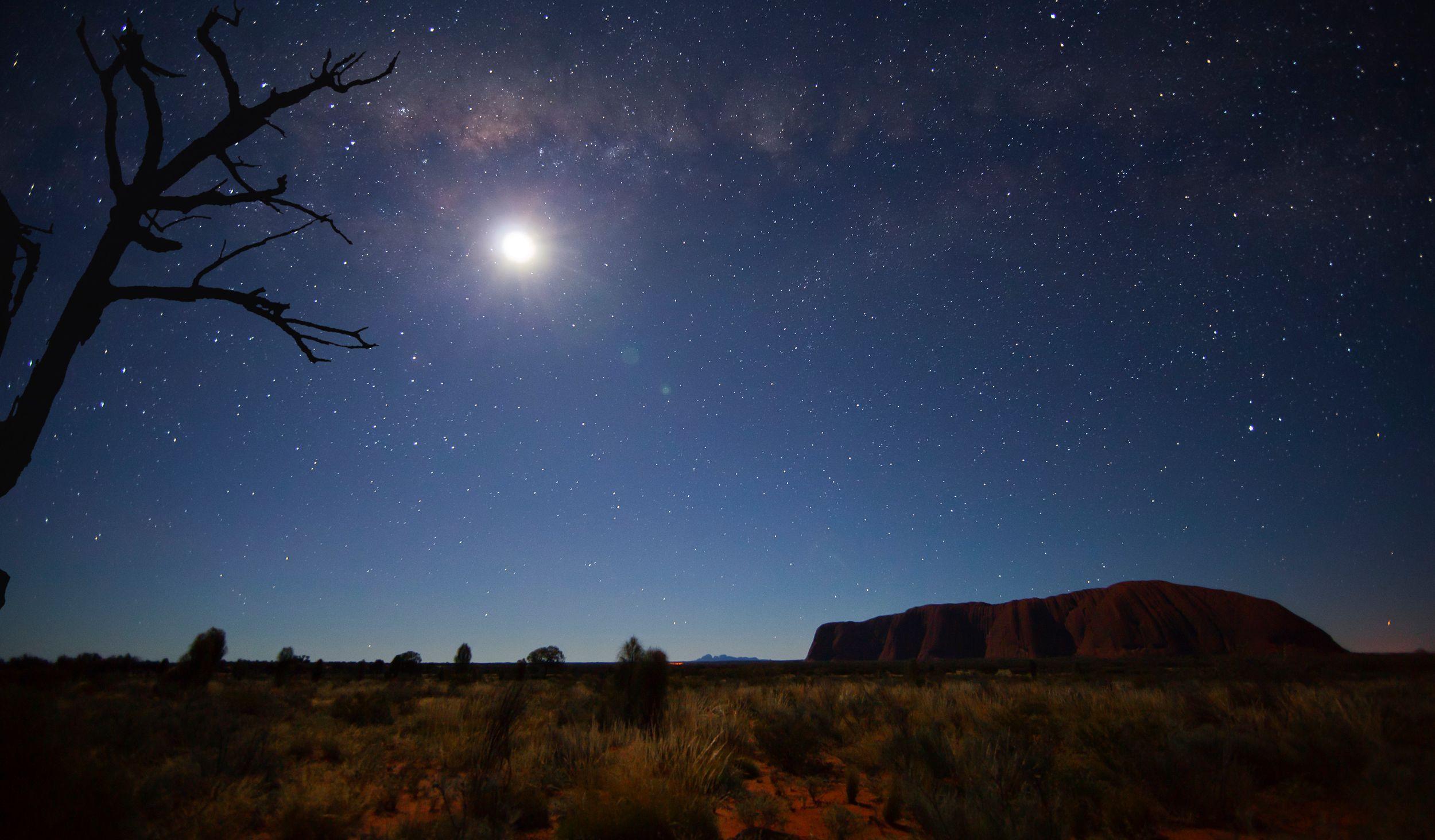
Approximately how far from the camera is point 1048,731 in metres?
9.45

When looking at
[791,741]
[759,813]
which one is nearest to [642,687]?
[791,741]

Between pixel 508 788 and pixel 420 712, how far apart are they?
359 inches

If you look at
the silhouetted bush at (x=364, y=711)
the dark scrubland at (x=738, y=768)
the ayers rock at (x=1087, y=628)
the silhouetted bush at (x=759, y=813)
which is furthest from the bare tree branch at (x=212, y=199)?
the ayers rock at (x=1087, y=628)

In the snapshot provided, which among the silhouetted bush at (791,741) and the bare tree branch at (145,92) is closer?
the bare tree branch at (145,92)

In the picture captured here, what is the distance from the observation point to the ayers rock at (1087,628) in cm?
9219

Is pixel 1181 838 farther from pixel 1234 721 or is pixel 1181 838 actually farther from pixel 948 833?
pixel 1234 721

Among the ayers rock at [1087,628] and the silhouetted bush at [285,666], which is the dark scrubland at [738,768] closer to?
the silhouetted bush at [285,666]

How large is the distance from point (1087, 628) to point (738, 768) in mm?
128962

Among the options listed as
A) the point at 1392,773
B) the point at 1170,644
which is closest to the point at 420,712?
the point at 1392,773

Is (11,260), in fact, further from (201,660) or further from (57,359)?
(201,660)

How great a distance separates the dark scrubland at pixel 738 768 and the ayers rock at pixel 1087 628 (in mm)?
107162

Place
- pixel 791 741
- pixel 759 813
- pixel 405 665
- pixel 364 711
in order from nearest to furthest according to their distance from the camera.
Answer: pixel 759 813, pixel 791 741, pixel 364 711, pixel 405 665

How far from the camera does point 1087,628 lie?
10919 cm

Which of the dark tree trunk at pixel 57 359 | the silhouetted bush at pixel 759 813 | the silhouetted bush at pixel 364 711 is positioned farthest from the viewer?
the silhouetted bush at pixel 364 711
